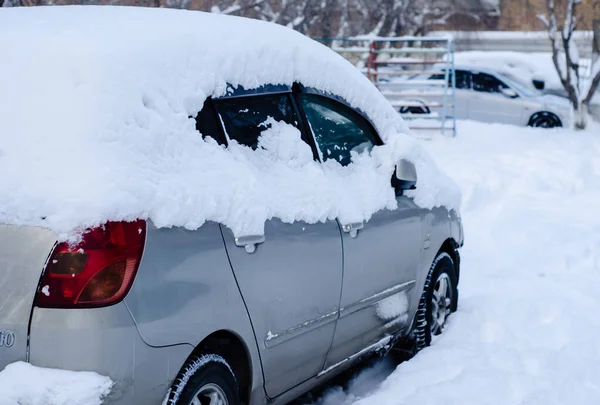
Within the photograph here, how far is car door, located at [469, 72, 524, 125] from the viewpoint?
19.3m

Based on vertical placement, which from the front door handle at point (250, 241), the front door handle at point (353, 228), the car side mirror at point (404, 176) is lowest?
the front door handle at point (353, 228)

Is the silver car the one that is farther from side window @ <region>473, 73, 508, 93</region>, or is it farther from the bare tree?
side window @ <region>473, 73, 508, 93</region>

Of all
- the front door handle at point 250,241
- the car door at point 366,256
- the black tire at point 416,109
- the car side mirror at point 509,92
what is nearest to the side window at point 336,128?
the car door at point 366,256

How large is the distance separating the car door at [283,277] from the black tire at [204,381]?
0.68 feet

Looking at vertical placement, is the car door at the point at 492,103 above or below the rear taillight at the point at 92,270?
below

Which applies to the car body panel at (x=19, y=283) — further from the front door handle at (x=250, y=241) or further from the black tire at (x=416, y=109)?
the black tire at (x=416, y=109)

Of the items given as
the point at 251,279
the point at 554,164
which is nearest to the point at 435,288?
the point at 251,279

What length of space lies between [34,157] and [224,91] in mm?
945

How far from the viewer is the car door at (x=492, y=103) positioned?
63.4ft

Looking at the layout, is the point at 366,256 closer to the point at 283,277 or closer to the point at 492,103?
the point at 283,277

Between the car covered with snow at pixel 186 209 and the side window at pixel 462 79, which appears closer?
the car covered with snow at pixel 186 209

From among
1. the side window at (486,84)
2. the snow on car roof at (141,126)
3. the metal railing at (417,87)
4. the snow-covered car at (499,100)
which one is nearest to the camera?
the snow on car roof at (141,126)

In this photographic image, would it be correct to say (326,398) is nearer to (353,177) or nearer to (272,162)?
(353,177)

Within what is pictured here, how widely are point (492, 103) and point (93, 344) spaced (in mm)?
17347
